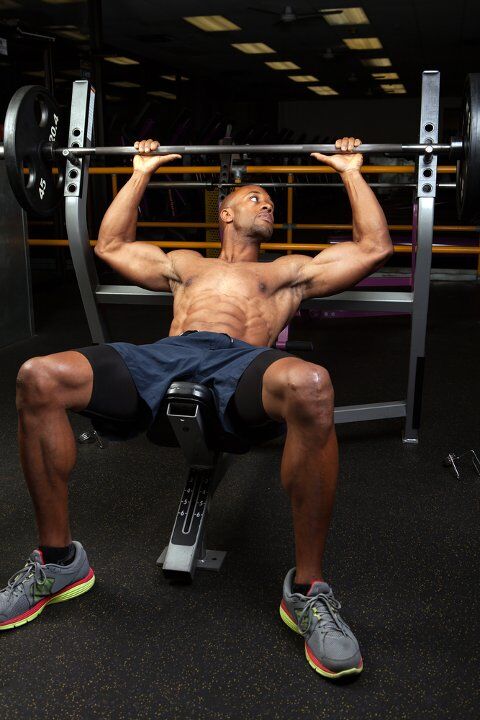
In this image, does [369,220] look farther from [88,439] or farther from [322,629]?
[88,439]

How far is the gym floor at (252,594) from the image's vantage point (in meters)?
1.17

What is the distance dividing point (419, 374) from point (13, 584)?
138 cm

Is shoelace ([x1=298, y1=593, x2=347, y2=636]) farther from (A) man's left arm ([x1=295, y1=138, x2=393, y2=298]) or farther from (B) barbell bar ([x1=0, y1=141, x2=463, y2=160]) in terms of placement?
(B) barbell bar ([x1=0, y1=141, x2=463, y2=160])

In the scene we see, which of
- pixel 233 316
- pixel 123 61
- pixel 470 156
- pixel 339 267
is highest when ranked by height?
pixel 123 61

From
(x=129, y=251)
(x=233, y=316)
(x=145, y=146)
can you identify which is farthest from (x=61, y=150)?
(x=233, y=316)

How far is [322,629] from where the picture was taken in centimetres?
125

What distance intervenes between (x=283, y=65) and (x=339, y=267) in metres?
10.5

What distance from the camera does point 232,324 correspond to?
1775 mm

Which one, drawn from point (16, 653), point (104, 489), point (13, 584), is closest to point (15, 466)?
point (104, 489)

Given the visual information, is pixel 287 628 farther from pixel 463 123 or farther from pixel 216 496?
pixel 463 123

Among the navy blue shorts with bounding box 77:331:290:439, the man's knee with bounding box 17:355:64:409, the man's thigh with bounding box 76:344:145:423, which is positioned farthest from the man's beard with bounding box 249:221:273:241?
the man's knee with bounding box 17:355:64:409

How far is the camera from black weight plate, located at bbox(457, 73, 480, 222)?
168 cm

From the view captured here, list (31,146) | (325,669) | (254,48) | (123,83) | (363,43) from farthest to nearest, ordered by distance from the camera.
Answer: (123,83)
(254,48)
(363,43)
(31,146)
(325,669)

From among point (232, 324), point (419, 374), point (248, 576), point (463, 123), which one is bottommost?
point (248, 576)
